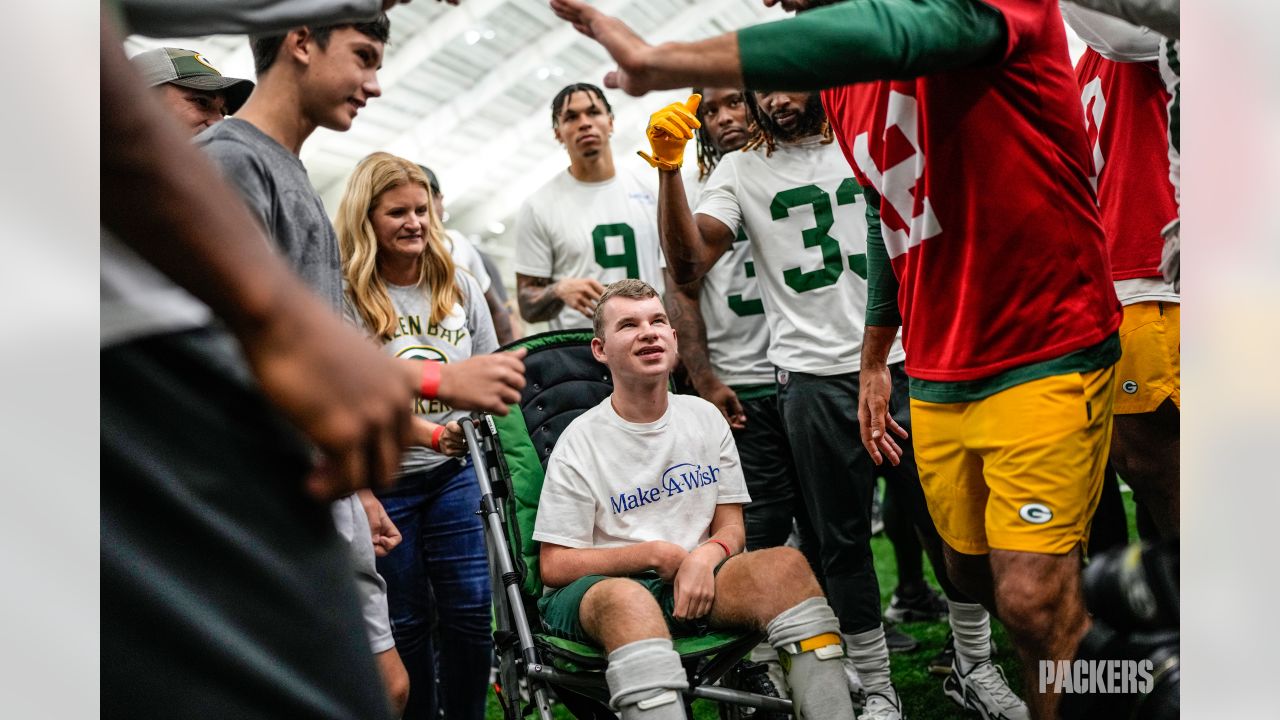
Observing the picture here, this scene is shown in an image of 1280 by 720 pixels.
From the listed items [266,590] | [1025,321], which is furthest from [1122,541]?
[266,590]

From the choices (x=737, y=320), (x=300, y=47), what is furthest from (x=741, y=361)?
(x=300, y=47)

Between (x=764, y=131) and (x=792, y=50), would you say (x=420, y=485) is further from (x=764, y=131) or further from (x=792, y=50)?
(x=792, y=50)

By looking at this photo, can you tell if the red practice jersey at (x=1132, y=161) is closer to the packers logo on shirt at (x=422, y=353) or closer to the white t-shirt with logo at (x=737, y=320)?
the white t-shirt with logo at (x=737, y=320)

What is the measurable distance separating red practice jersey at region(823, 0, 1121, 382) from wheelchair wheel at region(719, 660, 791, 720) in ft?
3.41

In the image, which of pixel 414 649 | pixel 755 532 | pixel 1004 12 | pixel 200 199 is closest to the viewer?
pixel 200 199

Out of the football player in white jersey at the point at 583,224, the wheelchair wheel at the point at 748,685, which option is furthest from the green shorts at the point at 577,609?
the football player in white jersey at the point at 583,224

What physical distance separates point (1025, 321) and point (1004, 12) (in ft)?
1.60

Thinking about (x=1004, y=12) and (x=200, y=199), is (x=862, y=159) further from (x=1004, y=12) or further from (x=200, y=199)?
(x=200, y=199)

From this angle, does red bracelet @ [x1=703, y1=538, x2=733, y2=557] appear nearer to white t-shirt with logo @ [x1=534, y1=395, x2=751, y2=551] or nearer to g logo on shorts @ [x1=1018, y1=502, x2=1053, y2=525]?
white t-shirt with logo @ [x1=534, y1=395, x2=751, y2=551]

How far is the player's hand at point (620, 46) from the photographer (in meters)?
1.33

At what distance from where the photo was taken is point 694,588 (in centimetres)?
228

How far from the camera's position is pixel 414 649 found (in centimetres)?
276
